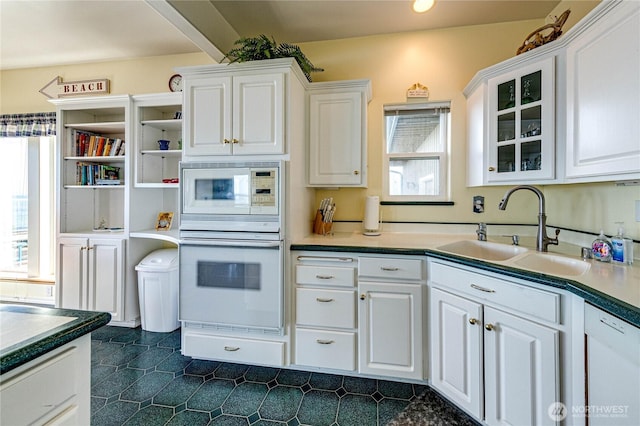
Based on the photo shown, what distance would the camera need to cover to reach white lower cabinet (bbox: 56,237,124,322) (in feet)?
→ 8.60

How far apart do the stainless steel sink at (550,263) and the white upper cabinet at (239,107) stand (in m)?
1.68

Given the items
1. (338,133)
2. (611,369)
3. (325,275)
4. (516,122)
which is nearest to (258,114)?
(338,133)

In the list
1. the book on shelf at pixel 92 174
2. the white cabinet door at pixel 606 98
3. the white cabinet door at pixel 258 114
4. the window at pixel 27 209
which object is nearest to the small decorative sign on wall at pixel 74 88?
the window at pixel 27 209

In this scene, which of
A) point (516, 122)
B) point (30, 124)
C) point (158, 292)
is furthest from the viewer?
point (30, 124)

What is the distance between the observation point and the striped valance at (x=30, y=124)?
302 cm

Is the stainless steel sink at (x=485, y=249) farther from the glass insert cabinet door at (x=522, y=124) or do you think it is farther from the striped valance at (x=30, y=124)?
the striped valance at (x=30, y=124)

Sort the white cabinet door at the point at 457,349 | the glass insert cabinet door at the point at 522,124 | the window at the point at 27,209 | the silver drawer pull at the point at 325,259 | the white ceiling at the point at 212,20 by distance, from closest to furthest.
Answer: the white cabinet door at the point at 457,349 < the glass insert cabinet door at the point at 522,124 < the silver drawer pull at the point at 325,259 < the white ceiling at the point at 212,20 < the window at the point at 27,209

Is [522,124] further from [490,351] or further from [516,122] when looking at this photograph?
[490,351]

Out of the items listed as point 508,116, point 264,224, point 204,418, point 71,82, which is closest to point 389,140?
point 508,116

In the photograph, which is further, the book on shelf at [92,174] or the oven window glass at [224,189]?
the book on shelf at [92,174]

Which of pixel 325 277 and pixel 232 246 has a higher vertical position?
pixel 232 246

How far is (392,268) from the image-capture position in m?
1.81

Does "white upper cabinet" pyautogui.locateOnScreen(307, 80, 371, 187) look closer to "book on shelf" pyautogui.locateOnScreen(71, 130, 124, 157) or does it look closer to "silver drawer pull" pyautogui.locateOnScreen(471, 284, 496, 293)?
"silver drawer pull" pyautogui.locateOnScreen(471, 284, 496, 293)

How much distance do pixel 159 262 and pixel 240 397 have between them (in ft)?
4.87
